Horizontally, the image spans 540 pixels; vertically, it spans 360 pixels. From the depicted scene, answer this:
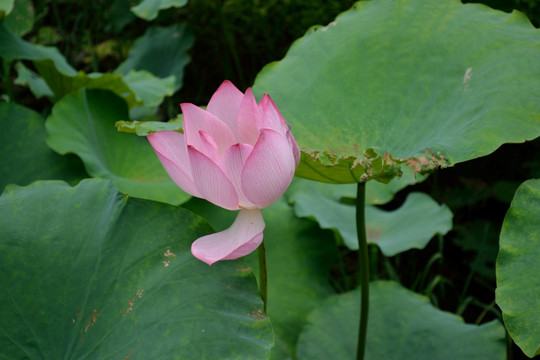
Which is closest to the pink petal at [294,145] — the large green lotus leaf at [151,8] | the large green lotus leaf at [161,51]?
the large green lotus leaf at [151,8]

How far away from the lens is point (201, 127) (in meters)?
0.66

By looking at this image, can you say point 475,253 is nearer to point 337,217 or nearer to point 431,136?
point 337,217

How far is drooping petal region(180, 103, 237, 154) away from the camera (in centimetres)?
64

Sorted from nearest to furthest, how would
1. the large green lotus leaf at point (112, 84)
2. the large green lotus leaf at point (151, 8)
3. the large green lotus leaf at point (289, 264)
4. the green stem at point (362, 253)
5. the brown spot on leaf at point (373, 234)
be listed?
the green stem at point (362, 253) → the large green lotus leaf at point (289, 264) → the brown spot on leaf at point (373, 234) → the large green lotus leaf at point (112, 84) → the large green lotus leaf at point (151, 8)

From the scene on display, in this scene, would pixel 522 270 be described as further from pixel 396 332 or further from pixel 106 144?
pixel 106 144

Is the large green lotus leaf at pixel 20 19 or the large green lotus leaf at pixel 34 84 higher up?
the large green lotus leaf at pixel 20 19

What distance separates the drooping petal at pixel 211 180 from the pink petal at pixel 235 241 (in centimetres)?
3

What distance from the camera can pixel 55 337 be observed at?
0.69 meters

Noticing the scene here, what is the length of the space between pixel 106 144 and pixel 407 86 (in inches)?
32.5

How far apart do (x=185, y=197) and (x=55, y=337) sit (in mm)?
530

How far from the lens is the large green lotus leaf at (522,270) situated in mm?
669

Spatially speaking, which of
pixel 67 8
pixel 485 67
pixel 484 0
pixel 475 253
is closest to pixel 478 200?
pixel 475 253

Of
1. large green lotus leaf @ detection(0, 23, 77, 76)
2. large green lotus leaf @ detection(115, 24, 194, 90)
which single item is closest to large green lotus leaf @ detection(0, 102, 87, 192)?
large green lotus leaf @ detection(0, 23, 77, 76)

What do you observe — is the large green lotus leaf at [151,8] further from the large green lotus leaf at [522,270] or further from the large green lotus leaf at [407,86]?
the large green lotus leaf at [522,270]
